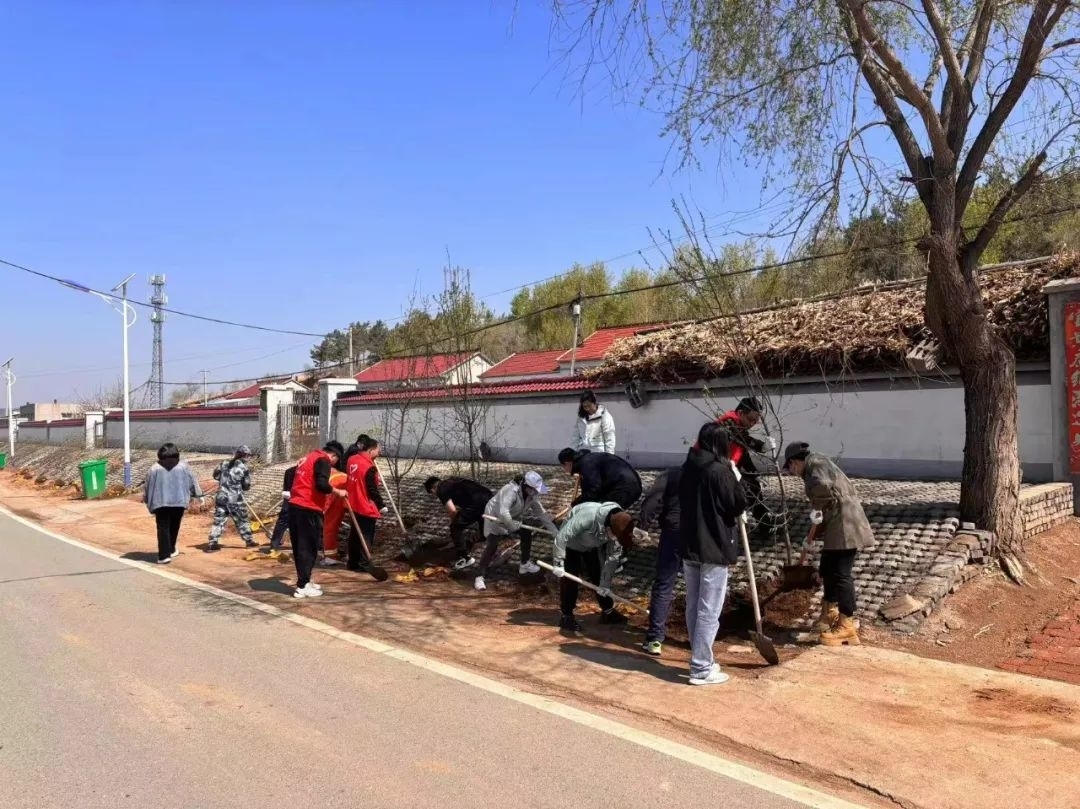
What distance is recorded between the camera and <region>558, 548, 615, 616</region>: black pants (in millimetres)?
6812

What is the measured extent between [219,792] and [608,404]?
11.4 meters

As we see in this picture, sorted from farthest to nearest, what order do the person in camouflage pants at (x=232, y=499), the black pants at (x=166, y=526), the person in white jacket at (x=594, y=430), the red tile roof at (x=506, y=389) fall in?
the red tile roof at (x=506, y=389) → the person in camouflage pants at (x=232, y=499) → the black pants at (x=166, y=526) → the person in white jacket at (x=594, y=430)

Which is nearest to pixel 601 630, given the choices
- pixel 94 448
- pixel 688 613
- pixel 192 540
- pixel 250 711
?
pixel 688 613

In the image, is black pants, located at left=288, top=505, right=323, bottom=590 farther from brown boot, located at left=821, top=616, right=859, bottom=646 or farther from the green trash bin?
the green trash bin

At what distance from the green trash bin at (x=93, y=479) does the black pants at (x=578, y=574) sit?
19.0 meters

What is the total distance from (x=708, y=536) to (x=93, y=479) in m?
21.2

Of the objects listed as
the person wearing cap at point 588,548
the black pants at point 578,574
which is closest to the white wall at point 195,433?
the black pants at point 578,574

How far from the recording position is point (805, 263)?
8.45m

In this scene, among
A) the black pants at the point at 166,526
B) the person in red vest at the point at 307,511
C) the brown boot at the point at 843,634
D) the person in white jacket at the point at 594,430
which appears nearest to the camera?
the brown boot at the point at 843,634

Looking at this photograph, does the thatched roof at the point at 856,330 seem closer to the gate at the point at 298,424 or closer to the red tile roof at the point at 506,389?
the red tile roof at the point at 506,389

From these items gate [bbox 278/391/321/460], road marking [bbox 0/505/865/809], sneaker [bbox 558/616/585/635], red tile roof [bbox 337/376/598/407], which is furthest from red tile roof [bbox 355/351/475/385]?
gate [bbox 278/391/321/460]

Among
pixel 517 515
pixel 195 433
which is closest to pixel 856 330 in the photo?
pixel 517 515

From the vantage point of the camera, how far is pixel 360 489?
9930 millimetres

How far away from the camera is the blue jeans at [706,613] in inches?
211
